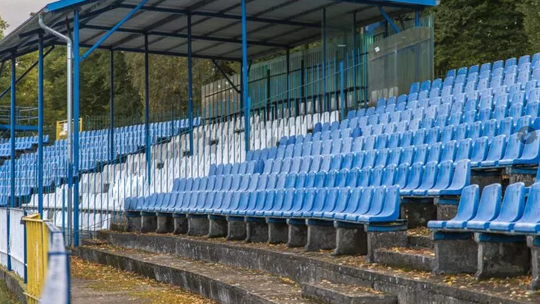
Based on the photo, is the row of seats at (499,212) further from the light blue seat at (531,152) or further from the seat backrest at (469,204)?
the light blue seat at (531,152)

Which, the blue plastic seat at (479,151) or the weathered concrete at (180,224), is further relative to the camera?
the weathered concrete at (180,224)

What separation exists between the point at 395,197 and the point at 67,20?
36.6ft

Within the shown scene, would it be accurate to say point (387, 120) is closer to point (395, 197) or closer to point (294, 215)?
point (294, 215)

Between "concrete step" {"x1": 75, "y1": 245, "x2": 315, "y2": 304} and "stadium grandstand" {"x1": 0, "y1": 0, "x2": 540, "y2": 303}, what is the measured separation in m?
0.04

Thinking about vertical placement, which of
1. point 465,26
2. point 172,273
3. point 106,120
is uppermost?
point 465,26

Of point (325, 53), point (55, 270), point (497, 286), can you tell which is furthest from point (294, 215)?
point (325, 53)

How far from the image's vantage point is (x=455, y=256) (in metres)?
7.75

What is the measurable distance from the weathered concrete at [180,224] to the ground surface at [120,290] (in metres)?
1.86

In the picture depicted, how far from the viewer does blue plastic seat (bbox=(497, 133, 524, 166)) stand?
9.37 meters

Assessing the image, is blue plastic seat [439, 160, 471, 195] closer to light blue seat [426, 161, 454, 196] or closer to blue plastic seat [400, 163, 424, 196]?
light blue seat [426, 161, 454, 196]

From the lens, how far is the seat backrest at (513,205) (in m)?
7.10

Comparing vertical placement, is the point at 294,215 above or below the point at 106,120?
below

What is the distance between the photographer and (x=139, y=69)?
41.6 meters

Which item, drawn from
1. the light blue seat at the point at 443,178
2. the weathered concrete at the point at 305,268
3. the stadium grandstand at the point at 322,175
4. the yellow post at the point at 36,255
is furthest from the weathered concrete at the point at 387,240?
the yellow post at the point at 36,255
